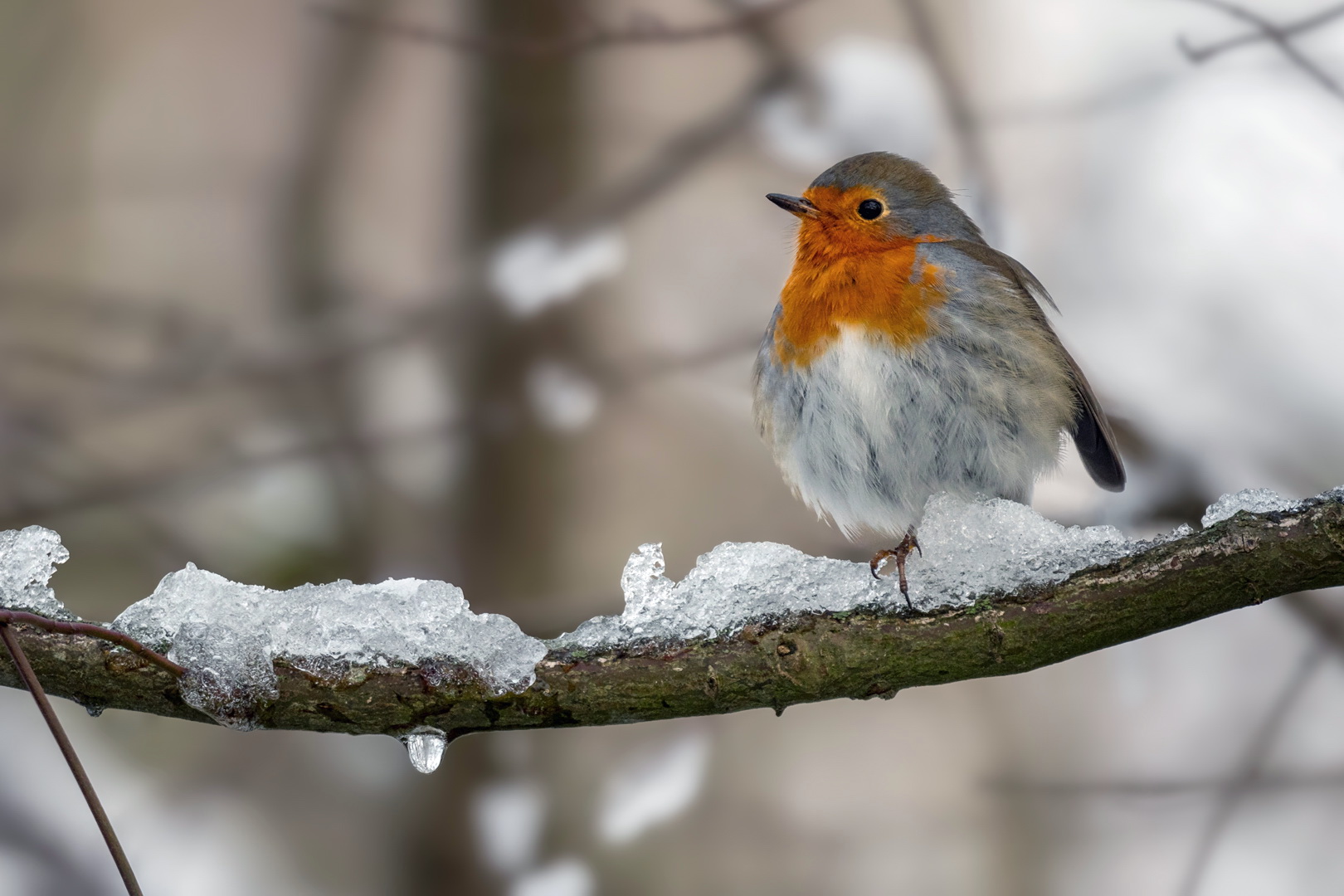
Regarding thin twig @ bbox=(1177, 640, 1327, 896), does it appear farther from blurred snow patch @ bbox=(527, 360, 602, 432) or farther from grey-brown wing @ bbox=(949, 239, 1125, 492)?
blurred snow patch @ bbox=(527, 360, 602, 432)

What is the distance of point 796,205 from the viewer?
177 centimetres

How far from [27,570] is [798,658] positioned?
862 mm

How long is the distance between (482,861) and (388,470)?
0.86 metres

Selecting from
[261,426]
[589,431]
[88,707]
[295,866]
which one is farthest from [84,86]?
[88,707]

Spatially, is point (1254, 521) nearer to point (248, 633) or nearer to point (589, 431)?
point (248, 633)

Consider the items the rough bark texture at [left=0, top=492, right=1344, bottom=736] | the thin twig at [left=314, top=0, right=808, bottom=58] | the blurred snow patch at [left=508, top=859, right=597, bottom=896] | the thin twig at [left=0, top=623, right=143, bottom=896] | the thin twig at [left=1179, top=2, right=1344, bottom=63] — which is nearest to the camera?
the thin twig at [left=0, top=623, right=143, bottom=896]

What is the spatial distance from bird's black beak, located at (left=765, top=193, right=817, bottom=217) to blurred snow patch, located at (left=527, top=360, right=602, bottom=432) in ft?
2.32

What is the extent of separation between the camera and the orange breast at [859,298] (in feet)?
5.36

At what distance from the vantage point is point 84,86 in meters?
2.79

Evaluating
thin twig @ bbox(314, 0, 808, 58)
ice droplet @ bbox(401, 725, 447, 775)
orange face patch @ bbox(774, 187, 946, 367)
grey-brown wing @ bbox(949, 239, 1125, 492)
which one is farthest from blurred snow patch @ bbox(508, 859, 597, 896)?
thin twig @ bbox(314, 0, 808, 58)

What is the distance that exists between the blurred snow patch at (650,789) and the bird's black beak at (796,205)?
1.29m

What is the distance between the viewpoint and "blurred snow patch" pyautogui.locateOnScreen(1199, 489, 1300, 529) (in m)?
1.09

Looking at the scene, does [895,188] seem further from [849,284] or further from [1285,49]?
[1285,49]

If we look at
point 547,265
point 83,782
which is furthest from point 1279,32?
point 83,782
